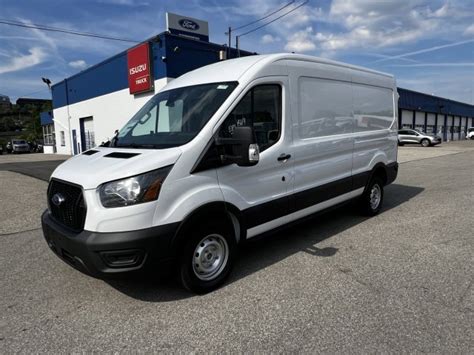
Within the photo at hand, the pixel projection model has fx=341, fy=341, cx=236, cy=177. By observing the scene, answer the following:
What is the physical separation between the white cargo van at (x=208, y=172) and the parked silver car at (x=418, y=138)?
103 feet

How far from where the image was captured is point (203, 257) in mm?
3502

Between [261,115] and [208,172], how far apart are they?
1.03 meters

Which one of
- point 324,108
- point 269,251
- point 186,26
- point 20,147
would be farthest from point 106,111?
point 20,147

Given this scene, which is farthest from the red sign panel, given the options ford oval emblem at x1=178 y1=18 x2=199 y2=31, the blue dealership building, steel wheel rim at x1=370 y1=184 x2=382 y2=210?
steel wheel rim at x1=370 y1=184 x2=382 y2=210

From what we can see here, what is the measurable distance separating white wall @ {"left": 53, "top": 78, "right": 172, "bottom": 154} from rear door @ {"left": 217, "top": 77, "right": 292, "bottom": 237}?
42.9ft

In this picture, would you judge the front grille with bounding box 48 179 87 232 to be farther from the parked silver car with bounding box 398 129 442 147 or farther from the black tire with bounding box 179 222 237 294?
the parked silver car with bounding box 398 129 442 147

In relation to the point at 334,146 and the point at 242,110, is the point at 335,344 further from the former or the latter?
the point at 334,146

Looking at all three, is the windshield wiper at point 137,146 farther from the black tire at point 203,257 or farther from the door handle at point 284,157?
the door handle at point 284,157

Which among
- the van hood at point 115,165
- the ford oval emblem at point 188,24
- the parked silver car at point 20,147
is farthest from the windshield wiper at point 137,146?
the parked silver car at point 20,147

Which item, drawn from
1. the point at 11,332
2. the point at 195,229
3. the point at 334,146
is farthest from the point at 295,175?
the point at 11,332

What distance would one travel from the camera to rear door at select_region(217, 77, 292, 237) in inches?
142

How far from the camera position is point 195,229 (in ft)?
10.9

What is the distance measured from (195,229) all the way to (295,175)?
5.35ft

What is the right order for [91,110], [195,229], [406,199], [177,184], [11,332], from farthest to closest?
[91,110] → [406,199] → [195,229] → [177,184] → [11,332]
